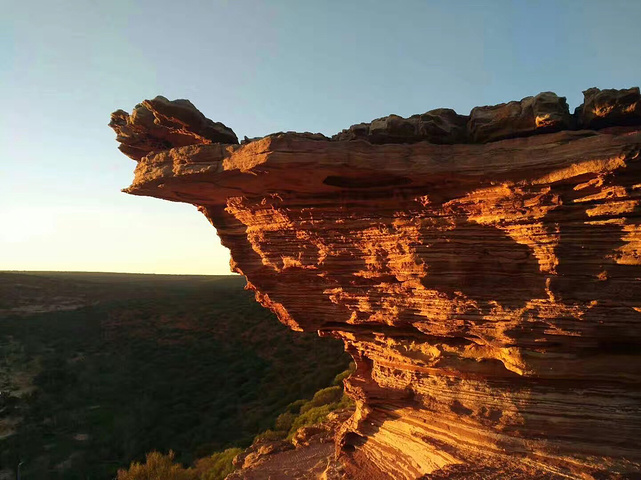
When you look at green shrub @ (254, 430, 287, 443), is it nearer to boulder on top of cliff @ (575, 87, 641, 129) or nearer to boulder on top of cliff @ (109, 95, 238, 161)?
boulder on top of cliff @ (109, 95, 238, 161)

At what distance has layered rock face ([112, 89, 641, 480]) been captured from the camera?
285 inches

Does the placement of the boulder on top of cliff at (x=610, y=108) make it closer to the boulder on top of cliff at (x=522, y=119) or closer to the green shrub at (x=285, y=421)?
the boulder on top of cliff at (x=522, y=119)

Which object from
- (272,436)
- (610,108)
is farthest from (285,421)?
(610,108)

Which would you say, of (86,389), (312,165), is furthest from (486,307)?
(86,389)

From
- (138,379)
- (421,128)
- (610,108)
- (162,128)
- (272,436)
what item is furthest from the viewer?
(138,379)

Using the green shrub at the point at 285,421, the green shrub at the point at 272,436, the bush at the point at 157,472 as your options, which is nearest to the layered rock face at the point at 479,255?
the green shrub at the point at 272,436

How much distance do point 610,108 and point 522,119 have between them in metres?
1.35

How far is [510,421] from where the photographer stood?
8.47 metres

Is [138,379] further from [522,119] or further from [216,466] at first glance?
[522,119]

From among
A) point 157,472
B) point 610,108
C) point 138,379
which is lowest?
point 157,472

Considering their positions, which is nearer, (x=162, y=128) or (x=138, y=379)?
(x=162, y=128)

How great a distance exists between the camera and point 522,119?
25.7ft

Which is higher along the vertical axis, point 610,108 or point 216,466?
point 610,108

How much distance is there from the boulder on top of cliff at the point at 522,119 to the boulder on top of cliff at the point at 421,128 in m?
0.34
